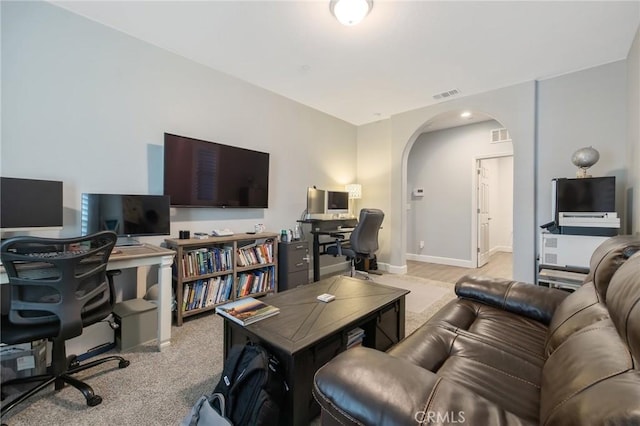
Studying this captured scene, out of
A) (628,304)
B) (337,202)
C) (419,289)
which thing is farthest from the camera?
(337,202)

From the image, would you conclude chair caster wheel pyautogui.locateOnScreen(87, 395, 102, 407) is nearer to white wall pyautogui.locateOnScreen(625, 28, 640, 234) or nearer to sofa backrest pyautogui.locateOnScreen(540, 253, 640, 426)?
sofa backrest pyautogui.locateOnScreen(540, 253, 640, 426)

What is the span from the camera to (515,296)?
65.6 inches

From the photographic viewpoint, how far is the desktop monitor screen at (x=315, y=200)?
159 inches

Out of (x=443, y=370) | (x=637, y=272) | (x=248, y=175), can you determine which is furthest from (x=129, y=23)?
(x=637, y=272)

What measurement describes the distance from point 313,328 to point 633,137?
11.0 feet

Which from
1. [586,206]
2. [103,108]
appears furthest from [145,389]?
Result: [586,206]

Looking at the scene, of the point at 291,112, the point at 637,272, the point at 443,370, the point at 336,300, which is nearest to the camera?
the point at 637,272

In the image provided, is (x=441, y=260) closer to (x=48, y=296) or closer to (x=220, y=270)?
(x=220, y=270)

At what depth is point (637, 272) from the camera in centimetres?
87

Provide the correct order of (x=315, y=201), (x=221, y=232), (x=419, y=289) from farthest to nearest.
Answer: (x=315, y=201)
(x=419, y=289)
(x=221, y=232)

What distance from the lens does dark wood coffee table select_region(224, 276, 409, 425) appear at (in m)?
1.25

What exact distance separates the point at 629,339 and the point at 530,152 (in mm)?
3265

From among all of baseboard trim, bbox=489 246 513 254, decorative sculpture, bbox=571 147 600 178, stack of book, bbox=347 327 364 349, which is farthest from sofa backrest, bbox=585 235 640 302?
baseboard trim, bbox=489 246 513 254

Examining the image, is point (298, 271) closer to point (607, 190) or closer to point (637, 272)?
point (637, 272)
